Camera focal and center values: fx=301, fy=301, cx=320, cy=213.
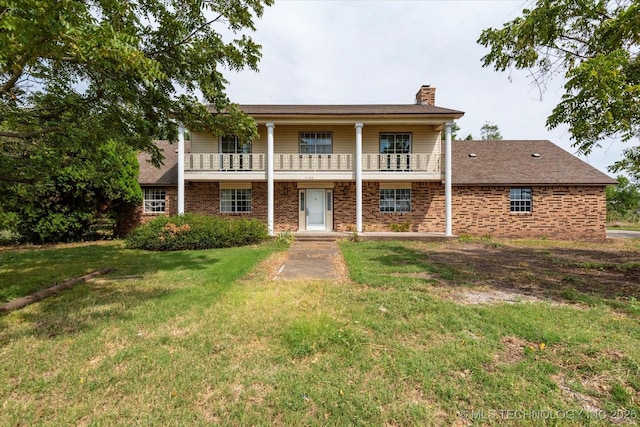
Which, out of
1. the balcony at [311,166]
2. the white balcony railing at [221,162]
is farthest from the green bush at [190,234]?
the white balcony railing at [221,162]

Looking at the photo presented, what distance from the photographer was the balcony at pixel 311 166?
14220 mm

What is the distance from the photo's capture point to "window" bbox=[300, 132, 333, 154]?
15523 millimetres

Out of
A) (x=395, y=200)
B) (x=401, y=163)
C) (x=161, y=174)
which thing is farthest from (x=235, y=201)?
(x=401, y=163)

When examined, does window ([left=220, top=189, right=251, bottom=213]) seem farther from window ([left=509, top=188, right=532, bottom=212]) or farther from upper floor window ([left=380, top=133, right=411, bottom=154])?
window ([left=509, top=188, right=532, bottom=212])

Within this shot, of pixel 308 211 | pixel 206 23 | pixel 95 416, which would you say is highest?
pixel 206 23

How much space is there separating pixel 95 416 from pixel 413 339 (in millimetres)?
3143

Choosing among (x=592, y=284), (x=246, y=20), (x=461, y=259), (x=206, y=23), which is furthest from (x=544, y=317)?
(x=206, y=23)

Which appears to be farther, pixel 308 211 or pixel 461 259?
pixel 308 211

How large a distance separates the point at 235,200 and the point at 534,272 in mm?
12978

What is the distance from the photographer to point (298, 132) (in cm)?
1545

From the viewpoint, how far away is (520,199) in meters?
15.3

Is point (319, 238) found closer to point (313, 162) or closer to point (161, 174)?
point (313, 162)

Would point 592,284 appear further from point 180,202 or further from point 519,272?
point 180,202

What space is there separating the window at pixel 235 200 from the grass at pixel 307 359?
407 inches
